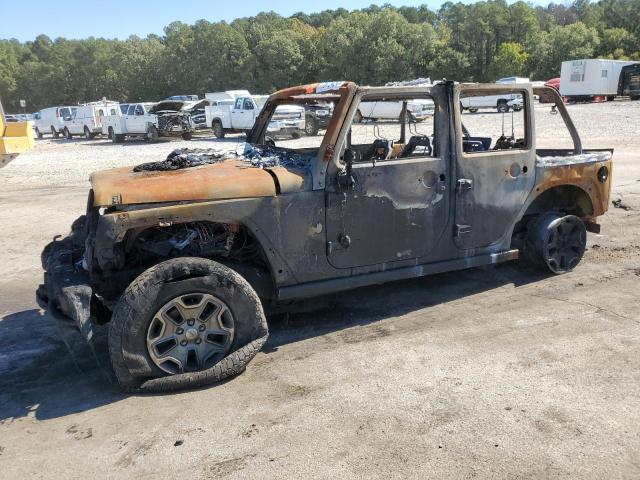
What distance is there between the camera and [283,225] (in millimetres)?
4055

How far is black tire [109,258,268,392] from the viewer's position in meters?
3.50

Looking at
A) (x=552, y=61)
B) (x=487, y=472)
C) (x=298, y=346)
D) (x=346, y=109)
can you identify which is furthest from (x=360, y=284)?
(x=552, y=61)

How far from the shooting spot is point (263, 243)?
13.2 feet

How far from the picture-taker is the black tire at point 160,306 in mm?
3498

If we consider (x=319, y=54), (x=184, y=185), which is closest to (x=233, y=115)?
(x=184, y=185)

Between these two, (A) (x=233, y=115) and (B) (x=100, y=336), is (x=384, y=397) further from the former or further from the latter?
(A) (x=233, y=115)

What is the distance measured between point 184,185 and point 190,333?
0.99 metres

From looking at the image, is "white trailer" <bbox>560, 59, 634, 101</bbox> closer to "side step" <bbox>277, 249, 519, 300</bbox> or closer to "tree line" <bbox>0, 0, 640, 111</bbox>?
"tree line" <bbox>0, 0, 640, 111</bbox>

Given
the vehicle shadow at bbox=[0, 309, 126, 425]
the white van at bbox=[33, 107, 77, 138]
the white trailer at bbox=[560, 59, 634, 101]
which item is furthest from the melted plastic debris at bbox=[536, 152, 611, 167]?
the white trailer at bbox=[560, 59, 634, 101]

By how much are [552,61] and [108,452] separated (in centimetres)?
6725

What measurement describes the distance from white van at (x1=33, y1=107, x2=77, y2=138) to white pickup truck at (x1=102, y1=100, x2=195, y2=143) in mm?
7292

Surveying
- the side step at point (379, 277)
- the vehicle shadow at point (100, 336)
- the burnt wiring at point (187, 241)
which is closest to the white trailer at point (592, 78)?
the vehicle shadow at point (100, 336)

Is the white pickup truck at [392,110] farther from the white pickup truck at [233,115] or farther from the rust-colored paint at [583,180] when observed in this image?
the white pickup truck at [233,115]

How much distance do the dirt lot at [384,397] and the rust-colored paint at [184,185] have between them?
4.12ft
